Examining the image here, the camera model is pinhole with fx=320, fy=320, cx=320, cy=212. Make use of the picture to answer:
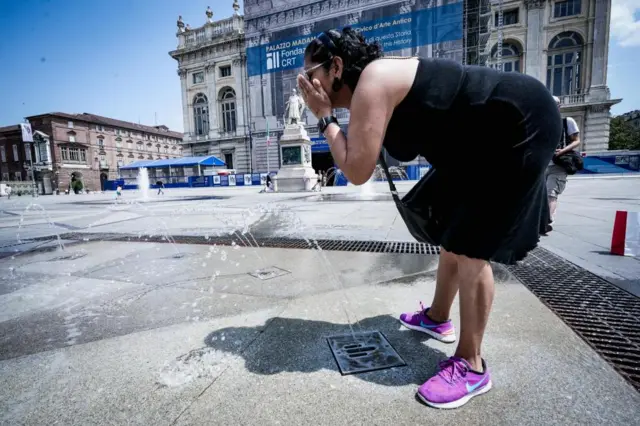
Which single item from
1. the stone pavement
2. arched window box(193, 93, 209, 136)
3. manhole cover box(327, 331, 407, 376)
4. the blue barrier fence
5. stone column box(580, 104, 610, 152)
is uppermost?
arched window box(193, 93, 209, 136)

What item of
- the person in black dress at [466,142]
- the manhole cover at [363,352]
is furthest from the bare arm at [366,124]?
the manhole cover at [363,352]

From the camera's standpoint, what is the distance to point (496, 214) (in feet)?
4.35

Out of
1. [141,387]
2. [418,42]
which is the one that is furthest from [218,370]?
[418,42]

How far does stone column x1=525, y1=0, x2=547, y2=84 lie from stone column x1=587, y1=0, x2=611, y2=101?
3444 mm

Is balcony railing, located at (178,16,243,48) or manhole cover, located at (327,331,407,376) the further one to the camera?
balcony railing, located at (178,16,243,48)

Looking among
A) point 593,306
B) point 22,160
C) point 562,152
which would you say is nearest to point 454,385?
point 593,306

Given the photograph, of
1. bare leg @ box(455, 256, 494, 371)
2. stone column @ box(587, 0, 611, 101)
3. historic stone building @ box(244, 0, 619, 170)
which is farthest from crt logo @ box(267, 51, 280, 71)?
bare leg @ box(455, 256, 494, 371)

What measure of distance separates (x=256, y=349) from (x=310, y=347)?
289mm

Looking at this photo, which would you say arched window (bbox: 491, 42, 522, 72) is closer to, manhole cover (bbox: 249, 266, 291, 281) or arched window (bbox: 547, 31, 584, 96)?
arched window (bbox: 547, 31, 584, 96)

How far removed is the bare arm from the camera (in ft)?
4.16

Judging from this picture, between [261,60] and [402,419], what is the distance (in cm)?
3430

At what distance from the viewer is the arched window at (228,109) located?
123 feet

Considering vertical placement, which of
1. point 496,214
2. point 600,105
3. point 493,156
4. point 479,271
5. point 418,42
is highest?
point 418,42

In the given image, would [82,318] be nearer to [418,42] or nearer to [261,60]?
[418,42]
